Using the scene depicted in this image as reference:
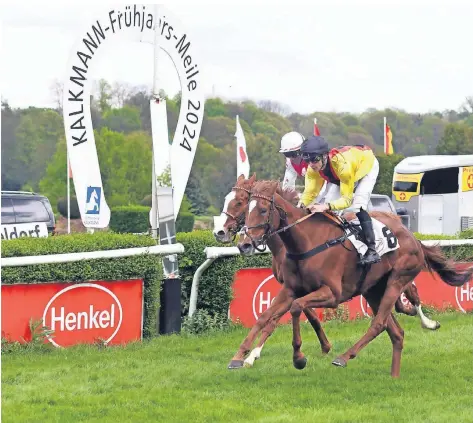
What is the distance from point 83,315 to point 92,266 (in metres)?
0.45

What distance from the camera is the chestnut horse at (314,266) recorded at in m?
6.92

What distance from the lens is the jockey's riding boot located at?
740cm

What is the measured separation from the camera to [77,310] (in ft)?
27.0

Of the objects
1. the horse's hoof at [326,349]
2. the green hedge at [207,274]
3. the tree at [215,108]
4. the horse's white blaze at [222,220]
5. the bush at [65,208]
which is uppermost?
the tree at [215,108]

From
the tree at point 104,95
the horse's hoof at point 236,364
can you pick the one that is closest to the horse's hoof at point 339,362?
the horse's hoof at point 236,364

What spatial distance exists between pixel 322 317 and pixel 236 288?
1309 millimetres

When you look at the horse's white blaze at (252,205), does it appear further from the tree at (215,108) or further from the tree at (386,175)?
the tree at (215,108)

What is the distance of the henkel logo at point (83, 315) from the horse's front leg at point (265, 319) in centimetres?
195

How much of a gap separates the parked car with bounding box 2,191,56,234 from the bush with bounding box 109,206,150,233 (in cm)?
1636

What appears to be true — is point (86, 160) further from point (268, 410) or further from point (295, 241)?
point (268, 410)

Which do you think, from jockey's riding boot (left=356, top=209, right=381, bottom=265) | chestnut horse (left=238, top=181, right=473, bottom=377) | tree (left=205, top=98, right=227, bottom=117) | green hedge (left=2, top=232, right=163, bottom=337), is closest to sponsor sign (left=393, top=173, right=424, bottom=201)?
green hedge (left=2, top=232, right=163, bottom=337)

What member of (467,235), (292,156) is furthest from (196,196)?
(292,156)

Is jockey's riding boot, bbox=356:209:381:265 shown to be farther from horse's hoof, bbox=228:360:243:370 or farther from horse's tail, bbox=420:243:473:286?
horse's hoof, bbox=228:360:243:370

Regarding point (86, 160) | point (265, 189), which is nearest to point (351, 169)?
point (265, 189)
